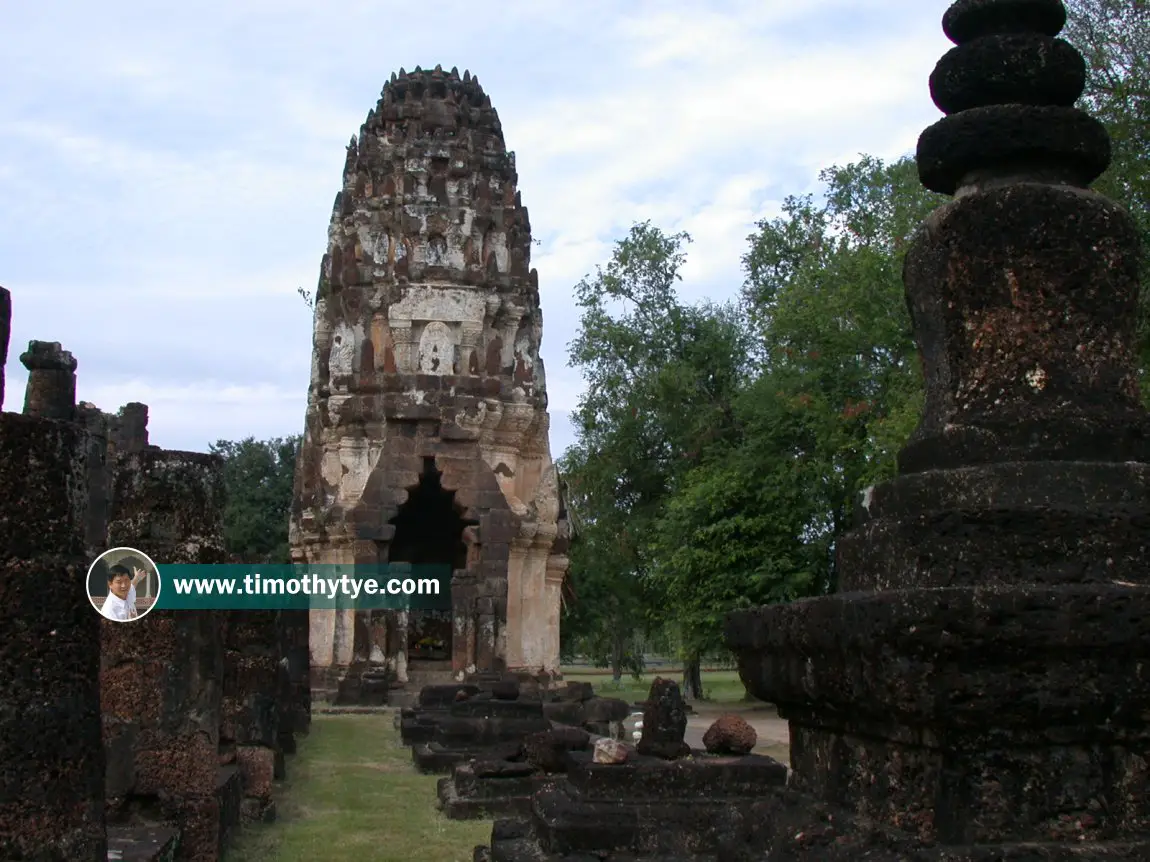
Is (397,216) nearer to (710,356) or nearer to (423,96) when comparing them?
(423,96)

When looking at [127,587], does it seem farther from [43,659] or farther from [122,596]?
[43,659]

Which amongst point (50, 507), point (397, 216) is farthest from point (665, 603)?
point (50, 507)

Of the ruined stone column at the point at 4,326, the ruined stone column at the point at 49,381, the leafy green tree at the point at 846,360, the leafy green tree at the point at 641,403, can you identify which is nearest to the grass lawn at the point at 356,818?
the ruined stone column at the point at 49,381

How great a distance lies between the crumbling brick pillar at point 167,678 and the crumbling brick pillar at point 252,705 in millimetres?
1855

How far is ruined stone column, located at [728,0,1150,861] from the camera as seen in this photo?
2619 millimetres

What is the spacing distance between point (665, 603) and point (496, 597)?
891 centimetres

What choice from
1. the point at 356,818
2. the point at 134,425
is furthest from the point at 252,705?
the point at 134,425

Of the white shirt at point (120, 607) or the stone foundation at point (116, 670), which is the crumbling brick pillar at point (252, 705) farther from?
the white shirt at point (120, 607)

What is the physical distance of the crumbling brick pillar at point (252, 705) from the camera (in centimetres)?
987

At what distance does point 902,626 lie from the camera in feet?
8.57

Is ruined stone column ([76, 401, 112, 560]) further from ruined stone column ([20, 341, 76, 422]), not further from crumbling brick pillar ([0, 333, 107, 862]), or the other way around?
crumbling brick pillar ([0, 333, 107, 862])

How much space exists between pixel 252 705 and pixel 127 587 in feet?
10.8

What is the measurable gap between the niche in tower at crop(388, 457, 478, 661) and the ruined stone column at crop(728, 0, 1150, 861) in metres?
23.4

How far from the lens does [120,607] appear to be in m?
7.54
